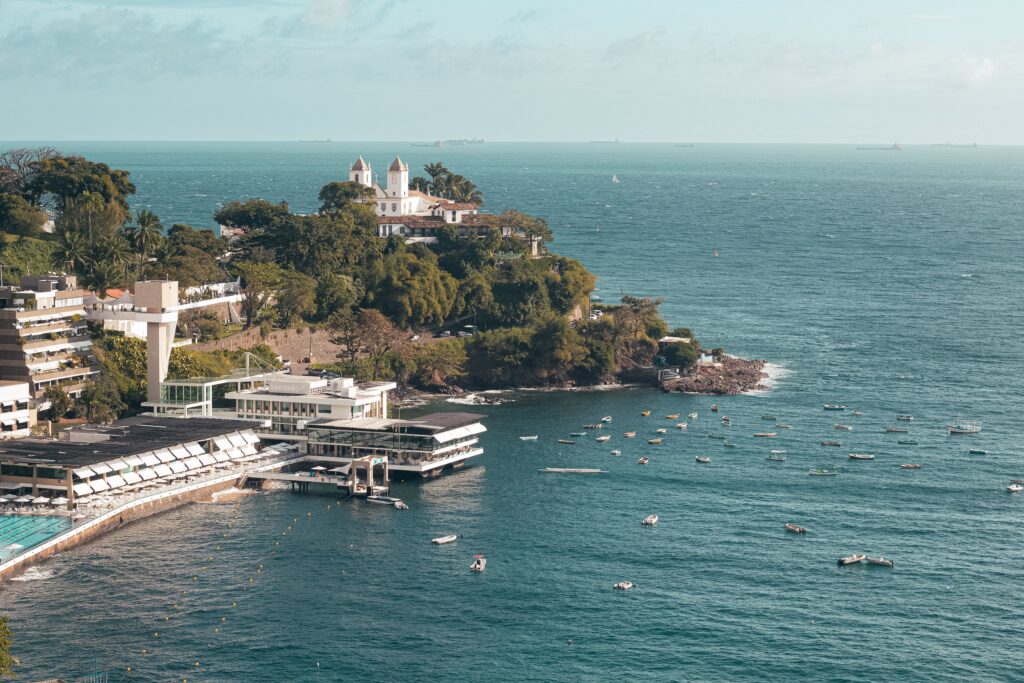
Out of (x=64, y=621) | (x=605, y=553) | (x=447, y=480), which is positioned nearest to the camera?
(x=64, y=621)

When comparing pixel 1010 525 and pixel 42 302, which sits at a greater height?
pixel 42 302

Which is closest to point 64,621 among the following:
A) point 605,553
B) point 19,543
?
point 19,543

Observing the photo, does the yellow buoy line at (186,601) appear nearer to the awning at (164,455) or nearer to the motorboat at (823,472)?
the awning at (164,455)

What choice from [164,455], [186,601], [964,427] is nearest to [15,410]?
[164,455]

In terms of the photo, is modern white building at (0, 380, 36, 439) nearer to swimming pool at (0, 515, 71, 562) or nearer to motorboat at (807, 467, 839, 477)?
swimming pool at (0, 515, 71, 562)

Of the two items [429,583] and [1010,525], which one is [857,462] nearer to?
[1010,525]

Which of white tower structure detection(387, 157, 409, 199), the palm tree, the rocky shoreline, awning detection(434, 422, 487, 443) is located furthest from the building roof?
white tower structure detection(387, 157, 409, 199)

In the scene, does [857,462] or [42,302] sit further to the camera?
[42,302]

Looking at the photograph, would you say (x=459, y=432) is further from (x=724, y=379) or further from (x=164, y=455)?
(x=724, y=379)
